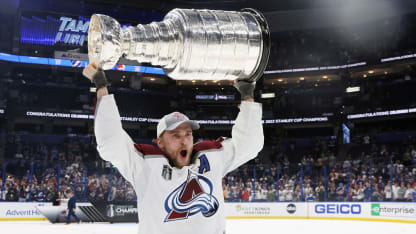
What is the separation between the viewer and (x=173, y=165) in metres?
2.28

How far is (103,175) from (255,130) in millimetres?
13670

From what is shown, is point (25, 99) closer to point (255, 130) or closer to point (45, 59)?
point (45, 59)

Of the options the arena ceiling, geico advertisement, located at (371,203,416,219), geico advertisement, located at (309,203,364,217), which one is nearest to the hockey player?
geico advertisement, located at (371,203,416,219)

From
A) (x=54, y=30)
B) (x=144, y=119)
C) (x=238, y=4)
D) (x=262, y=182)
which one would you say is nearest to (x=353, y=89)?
(x=238, y=4)

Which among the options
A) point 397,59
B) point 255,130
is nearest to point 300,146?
point 397,59

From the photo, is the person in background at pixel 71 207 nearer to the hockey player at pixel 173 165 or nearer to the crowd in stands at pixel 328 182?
the crowd in stands at pixel 328 182

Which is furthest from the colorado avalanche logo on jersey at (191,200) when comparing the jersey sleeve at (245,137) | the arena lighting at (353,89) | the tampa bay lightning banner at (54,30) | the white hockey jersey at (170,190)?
the arena lighting at (353,89)

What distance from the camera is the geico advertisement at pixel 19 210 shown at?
576 inches

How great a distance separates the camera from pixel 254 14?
225 cm

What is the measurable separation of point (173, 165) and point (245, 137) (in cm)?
42

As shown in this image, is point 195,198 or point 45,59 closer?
point 195,198

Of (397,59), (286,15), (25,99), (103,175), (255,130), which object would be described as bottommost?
(103,175)

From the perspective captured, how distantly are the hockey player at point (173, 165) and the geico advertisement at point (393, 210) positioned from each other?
13.5 meters

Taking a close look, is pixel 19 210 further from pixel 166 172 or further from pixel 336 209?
pixel 166 172
